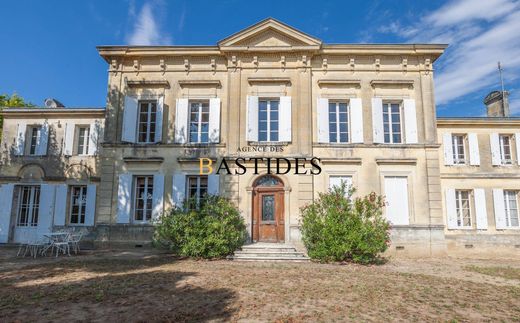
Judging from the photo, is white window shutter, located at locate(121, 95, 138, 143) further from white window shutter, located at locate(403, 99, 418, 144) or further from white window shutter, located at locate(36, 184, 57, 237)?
white window shutter, located at locate(403, 99, 418, 144)

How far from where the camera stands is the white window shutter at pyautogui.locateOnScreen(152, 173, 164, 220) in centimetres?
1165

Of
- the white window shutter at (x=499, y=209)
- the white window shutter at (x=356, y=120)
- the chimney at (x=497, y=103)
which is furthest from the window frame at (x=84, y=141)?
the chimney at (x=497, y=103)

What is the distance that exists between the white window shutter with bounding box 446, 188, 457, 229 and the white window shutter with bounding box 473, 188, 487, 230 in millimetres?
818

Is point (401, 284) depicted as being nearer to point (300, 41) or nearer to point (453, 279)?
point (453, 279)

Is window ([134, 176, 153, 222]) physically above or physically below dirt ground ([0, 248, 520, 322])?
above

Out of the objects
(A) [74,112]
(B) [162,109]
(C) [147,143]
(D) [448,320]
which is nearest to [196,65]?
(B) [162,109]

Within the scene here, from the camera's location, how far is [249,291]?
596 centimetres

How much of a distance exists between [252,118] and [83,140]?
7.26 meters

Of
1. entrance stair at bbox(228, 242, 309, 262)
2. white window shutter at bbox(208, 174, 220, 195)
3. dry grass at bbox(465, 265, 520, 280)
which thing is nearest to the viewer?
dry grass at bbox(465, 265, 520, 280)

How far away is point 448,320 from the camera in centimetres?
461

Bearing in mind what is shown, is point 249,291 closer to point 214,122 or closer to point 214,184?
point 214,184

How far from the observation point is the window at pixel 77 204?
1273cm

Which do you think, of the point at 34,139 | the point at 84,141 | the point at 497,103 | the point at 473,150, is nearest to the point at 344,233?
the point at 473,150

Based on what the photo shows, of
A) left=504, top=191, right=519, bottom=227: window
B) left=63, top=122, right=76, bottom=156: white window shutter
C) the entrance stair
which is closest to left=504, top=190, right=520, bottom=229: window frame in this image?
left=504, top=191, right=519, bottom=227: window
